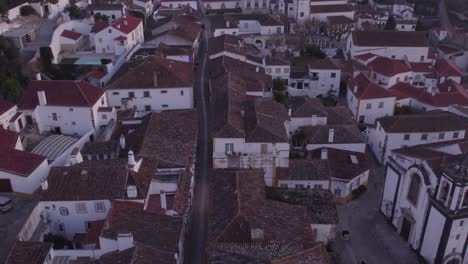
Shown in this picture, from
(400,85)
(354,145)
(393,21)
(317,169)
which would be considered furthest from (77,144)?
(393,21)

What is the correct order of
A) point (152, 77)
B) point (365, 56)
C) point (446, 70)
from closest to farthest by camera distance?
1. point (152, 77)
2. point (446, 70)
3. point (365, 56)

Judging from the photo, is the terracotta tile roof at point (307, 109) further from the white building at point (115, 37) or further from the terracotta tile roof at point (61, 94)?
the white building at point (115, 37)

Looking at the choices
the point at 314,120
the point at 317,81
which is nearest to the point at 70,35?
the point at 317,81

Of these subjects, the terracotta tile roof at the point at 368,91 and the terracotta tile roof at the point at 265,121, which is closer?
the terracotta tile roof at the point at 265,121

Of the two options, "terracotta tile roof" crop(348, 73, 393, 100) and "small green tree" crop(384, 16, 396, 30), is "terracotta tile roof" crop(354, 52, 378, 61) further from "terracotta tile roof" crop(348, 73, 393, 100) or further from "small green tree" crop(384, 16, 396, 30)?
"small green tree" crop(384, 16, 396, 30)

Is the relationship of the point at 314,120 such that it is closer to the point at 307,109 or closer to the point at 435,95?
the point at 307,109

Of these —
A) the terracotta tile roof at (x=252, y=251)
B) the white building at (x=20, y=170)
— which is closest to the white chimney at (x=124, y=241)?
the terracotta tile roof at (x=252, y=251)

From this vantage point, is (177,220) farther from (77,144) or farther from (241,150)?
(77,144)
